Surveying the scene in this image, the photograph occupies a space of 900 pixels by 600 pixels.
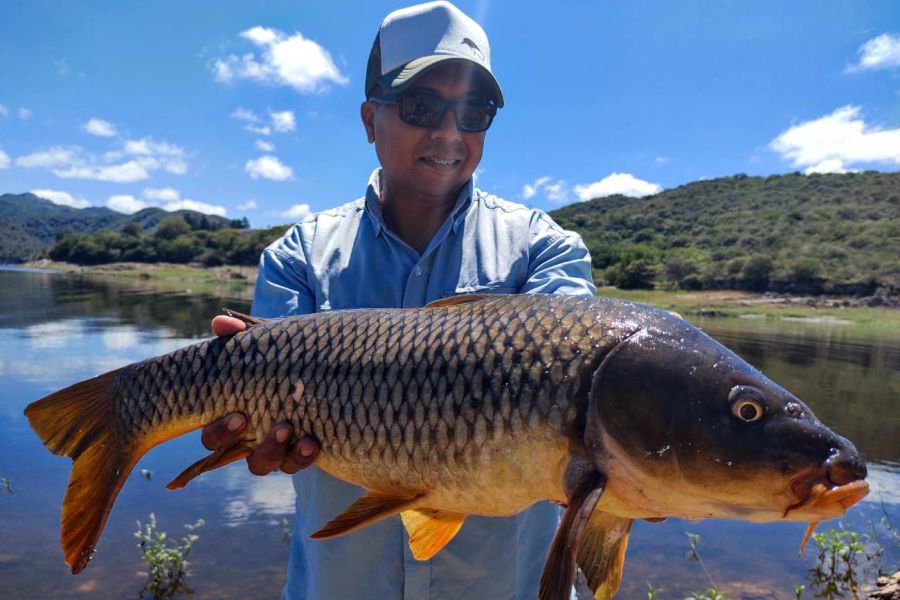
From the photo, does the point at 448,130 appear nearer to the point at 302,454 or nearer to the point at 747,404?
the point at 302,454

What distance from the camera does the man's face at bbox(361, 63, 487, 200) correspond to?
265 centimetres

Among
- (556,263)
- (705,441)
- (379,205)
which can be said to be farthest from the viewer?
(379,205)

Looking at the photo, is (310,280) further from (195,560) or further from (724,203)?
(724,203)

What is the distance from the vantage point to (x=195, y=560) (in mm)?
5309

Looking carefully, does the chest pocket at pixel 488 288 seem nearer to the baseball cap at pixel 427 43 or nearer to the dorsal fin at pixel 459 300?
the dorsal fin at pixel 459 300

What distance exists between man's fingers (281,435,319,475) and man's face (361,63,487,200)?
3.97 ft

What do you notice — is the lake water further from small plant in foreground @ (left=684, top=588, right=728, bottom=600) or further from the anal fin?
the anal fin

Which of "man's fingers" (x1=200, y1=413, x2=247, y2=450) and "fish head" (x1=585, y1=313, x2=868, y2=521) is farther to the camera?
"man's fingers" (x1=200, y1=413, x2=247, y2=450)

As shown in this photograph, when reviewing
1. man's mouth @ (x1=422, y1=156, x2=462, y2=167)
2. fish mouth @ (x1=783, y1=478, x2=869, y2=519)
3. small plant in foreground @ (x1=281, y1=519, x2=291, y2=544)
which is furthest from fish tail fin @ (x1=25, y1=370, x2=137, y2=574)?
small plant in foreground @ (x1=281, y1=519, x2=291, y2=544)

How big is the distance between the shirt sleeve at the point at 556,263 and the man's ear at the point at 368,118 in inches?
34.9

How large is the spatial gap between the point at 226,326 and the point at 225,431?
1.15 feet

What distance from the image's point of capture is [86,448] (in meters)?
2.25

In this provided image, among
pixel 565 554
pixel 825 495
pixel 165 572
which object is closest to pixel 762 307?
pixel 165 572

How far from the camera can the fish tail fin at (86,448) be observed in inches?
84.1
